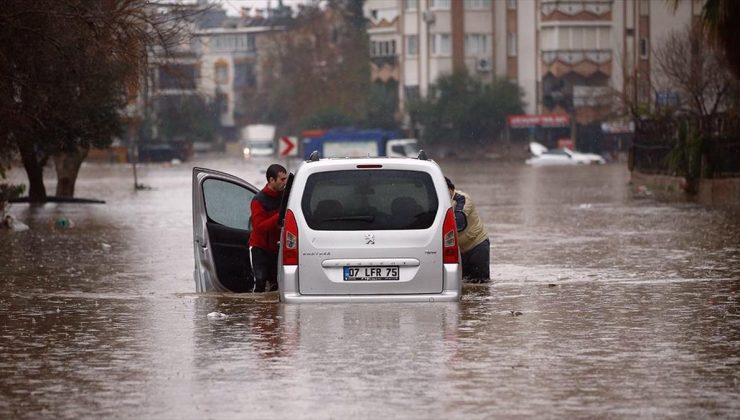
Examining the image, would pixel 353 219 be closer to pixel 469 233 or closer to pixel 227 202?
pixel 227 202

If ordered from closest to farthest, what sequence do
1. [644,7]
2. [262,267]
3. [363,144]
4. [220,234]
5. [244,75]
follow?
Answer: [262,267]
[220,234]
[363,144]
[644,7]
[244,75]

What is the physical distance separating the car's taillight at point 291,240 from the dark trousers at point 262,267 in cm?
181

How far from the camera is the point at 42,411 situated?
8.84m

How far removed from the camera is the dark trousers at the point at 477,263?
16734 mm

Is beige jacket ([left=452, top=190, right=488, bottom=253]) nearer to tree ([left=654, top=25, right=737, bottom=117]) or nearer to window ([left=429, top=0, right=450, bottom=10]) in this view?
tree ([left=654, top=25, right=737, bottom=117])

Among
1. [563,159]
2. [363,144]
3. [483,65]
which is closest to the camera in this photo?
[563,159]

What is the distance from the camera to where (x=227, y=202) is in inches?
637

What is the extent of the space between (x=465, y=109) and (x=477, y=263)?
288 ft

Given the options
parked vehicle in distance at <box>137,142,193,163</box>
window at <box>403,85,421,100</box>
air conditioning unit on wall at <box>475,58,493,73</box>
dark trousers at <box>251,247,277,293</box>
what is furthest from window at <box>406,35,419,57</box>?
dark trousers at <box>251,247,277,293</box>

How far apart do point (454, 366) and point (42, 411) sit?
277 centimetres

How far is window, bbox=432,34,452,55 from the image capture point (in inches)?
4304

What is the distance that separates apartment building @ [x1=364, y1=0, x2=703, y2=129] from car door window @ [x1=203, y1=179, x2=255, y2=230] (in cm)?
7713

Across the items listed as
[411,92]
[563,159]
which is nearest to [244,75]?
[411,92]

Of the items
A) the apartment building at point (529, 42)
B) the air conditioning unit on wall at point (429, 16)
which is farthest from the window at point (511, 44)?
the air conditioning unit on wall at point (429, 16)
